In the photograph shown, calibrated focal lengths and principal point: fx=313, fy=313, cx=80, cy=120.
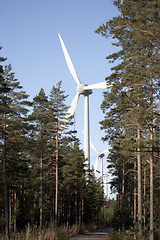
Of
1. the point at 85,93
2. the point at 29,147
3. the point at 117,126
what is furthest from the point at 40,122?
the point at 85,93

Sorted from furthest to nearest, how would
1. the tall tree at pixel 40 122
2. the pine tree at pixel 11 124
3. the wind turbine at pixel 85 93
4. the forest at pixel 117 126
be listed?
1. the wind turbine at pixel 85 93
2. the tall tree at pixel 40 122
3. the pine tree at pixel 11 124
4. the forest at pixel 117 126

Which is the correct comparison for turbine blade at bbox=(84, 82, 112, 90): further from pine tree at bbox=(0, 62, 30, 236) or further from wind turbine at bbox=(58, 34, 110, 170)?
pine tree at bbox=(0, 62, 30, 236)

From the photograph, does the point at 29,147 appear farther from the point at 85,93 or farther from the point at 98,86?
the point at 85,93

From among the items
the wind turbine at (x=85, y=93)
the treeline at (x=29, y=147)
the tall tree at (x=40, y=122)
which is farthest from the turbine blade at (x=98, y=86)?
the tall tree at (x=40, y=122)

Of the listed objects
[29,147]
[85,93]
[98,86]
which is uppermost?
[85,93]

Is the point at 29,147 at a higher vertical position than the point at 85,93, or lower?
lower

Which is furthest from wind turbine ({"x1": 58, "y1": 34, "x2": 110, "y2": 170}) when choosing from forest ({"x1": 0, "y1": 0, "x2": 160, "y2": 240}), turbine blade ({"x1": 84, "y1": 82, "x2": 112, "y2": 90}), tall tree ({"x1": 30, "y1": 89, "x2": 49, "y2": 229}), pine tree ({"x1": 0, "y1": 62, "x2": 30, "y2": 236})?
pine tree ({"x1": 0, "y1": 62, "x2": 30, "y2": 236})

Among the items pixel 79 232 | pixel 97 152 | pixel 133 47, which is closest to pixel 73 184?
pixel 79 232

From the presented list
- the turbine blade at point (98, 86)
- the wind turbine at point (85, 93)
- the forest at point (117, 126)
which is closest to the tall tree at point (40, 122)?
the forest at point (117, 126)

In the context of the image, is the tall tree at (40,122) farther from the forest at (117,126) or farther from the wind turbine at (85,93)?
the wind turbine at (85,93)

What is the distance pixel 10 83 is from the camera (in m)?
32.4

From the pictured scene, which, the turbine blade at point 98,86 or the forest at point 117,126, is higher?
the turbine blade at point 98,86

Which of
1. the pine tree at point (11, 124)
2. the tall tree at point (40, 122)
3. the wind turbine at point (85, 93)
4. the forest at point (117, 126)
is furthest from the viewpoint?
the wind turbine at point (85, 93)

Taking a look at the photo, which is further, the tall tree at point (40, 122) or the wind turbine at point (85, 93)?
the wind turbine at point (85, 93)
